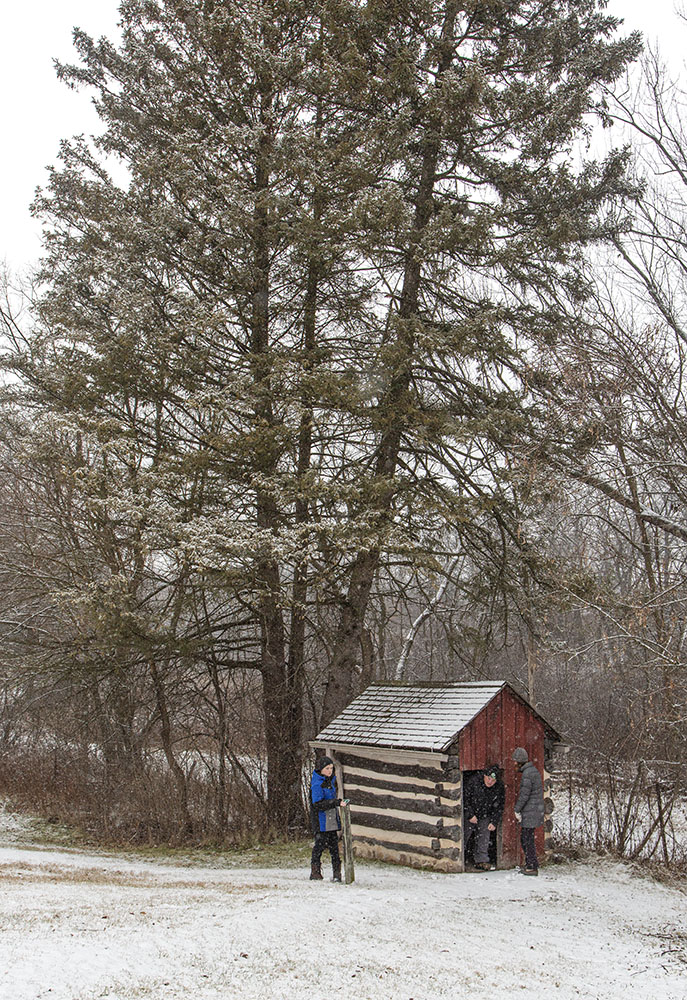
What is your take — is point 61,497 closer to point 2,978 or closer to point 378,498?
point 378,498

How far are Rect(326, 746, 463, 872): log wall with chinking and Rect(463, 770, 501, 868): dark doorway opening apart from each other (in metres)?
0.58

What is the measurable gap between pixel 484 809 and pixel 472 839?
26.5 inches

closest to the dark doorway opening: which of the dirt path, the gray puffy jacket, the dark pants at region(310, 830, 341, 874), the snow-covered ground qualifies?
the gray puffy jacket

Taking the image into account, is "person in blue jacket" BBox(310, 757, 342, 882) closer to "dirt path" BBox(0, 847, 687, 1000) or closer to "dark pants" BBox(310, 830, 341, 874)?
"dark pants" BBox(310, 830, 341, 874)

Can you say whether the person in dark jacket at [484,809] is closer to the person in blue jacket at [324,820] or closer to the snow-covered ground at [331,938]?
the snow-covered ground at [331,938]

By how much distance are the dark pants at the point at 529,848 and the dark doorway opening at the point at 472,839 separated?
23.0 inches

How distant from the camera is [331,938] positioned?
8039mm

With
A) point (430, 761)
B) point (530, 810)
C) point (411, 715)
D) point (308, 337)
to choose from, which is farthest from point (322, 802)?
point (308, 337)

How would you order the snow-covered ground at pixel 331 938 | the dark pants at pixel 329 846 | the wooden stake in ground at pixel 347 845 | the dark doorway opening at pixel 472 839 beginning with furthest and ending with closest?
the dark doorway opening at pixel 472 839 → the dark pants at pixel 329 846 → the wooden stake in ground at pixel 347 845 → the snow-covered ground at pixel 331 938

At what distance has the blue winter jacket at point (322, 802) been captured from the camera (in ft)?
37.0

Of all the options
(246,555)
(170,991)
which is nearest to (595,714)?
(246,555)

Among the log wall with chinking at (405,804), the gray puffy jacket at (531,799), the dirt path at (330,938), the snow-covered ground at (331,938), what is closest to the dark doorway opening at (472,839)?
the log wall with chinking at (405,804)

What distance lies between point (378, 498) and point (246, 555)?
7.02ft

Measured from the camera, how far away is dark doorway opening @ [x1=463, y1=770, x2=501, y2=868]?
13.1 meters
